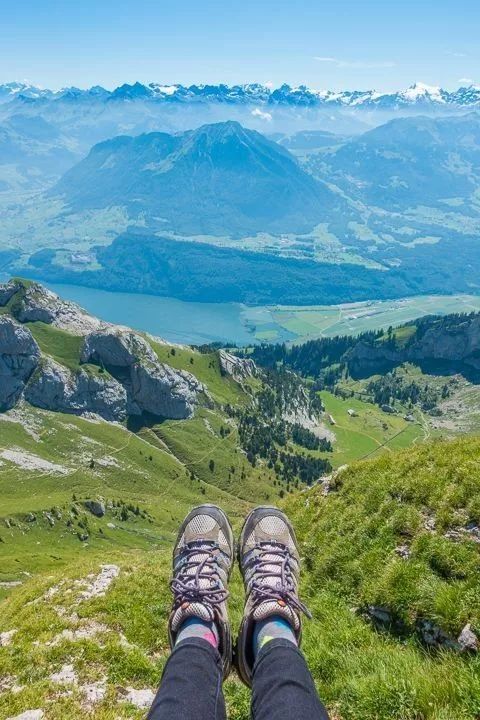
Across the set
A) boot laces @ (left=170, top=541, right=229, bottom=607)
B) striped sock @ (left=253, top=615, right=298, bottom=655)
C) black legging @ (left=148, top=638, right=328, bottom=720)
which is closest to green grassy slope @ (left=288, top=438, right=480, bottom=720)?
striped sock @ (left=253, top=615, right=298, bottom=655)

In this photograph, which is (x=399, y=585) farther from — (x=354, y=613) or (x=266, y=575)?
(x=266, y=575)

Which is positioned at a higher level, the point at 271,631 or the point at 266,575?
the point at 271,631

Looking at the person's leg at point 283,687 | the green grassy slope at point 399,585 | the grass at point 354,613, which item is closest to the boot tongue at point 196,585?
the person's leg at point 283,687

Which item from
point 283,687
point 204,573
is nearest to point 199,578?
point 204,573

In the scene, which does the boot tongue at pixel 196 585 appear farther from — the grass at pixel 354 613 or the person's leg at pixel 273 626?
the grass at pixel 354 613

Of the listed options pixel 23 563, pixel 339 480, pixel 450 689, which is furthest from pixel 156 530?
pixel 450 689

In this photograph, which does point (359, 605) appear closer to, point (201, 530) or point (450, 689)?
point (201, 530)

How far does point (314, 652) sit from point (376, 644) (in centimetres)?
125

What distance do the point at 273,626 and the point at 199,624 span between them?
4.11 feet

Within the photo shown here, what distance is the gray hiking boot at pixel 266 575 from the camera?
813 cm

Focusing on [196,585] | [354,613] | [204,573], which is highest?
[196,585]

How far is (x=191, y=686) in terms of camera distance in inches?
251

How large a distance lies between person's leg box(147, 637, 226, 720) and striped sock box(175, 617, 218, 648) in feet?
0.95

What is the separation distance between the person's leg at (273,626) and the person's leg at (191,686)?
0.53m
